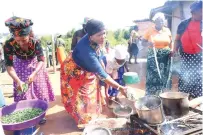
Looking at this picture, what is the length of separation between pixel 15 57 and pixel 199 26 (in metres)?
3.34

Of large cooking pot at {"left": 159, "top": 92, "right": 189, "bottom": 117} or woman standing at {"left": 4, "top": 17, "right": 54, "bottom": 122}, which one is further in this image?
woman standing at {"left": 4, "top": 17, "right": 54, "bottom": 122}

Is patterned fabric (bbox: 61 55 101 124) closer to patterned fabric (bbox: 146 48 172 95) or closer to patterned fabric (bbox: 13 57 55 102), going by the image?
patterned fabric (bbox: 13 57 55 102)

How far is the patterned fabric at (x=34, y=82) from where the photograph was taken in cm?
408

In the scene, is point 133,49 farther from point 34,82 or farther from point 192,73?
point 34,82

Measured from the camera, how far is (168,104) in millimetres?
2949

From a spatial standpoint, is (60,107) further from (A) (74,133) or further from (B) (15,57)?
(B) (15,57)

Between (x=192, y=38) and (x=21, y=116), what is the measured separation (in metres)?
3.26

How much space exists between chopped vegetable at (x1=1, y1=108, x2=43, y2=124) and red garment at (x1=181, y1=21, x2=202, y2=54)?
2.87 metres

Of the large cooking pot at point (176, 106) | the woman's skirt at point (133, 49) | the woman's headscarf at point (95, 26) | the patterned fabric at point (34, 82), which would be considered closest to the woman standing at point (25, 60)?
the patterned fabric at point (34, 82)

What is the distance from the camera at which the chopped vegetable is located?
141 inches

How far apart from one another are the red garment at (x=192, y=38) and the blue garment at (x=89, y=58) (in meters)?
1.80

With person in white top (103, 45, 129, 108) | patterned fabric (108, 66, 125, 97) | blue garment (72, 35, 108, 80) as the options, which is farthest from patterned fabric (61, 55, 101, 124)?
patterned fabric (108, 66, 125, 97)

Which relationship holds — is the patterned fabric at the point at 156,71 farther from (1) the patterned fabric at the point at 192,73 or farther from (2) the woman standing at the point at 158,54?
(1) the patterned fabric at the point at 192,73

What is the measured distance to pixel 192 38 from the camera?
3.92 meters
